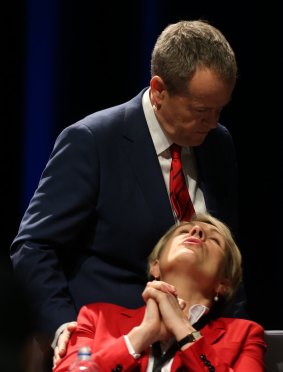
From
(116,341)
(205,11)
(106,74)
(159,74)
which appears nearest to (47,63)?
(106,74)

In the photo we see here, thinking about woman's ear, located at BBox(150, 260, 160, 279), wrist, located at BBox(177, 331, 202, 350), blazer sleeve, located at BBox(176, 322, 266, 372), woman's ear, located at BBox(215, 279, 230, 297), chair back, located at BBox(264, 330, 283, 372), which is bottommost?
chair back, located at BBox(264, 330, 283, 372)

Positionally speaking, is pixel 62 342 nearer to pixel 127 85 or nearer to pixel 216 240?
pixel 216 240

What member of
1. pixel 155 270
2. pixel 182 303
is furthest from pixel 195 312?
pixel 155 270

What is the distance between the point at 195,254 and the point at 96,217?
1.17ft

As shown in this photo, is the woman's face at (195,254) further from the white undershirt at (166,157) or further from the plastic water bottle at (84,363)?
the plastic water bottle at (84,363)

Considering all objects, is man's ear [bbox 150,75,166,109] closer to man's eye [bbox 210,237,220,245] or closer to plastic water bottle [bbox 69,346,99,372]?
man's eye [bbox 210,237,220,245]

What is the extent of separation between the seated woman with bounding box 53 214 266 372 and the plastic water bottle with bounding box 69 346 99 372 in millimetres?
161

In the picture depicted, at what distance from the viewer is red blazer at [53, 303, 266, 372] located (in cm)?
175

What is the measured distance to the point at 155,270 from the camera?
2.04 metres

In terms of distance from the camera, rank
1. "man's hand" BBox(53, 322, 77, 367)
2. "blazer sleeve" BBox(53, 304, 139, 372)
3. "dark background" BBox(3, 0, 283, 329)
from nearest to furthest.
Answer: "blazer sleeve" BBox(53, 304, 139, 372) → "man's hand" BBox(53, 322, 77, 367) → "dark background" BBox(3, 0, 283, 329)

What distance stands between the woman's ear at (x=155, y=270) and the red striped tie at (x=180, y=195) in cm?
22

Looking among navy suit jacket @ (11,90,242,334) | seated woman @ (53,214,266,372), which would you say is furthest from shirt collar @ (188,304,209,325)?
navy suit jacket @ (11,90,242,334)

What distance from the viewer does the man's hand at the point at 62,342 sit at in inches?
73.2

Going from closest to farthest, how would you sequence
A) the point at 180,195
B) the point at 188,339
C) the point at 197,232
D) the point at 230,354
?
1. the point at 188,339
2. the point at 230,354
3. the point at 197,232
4. the point at 180,195
